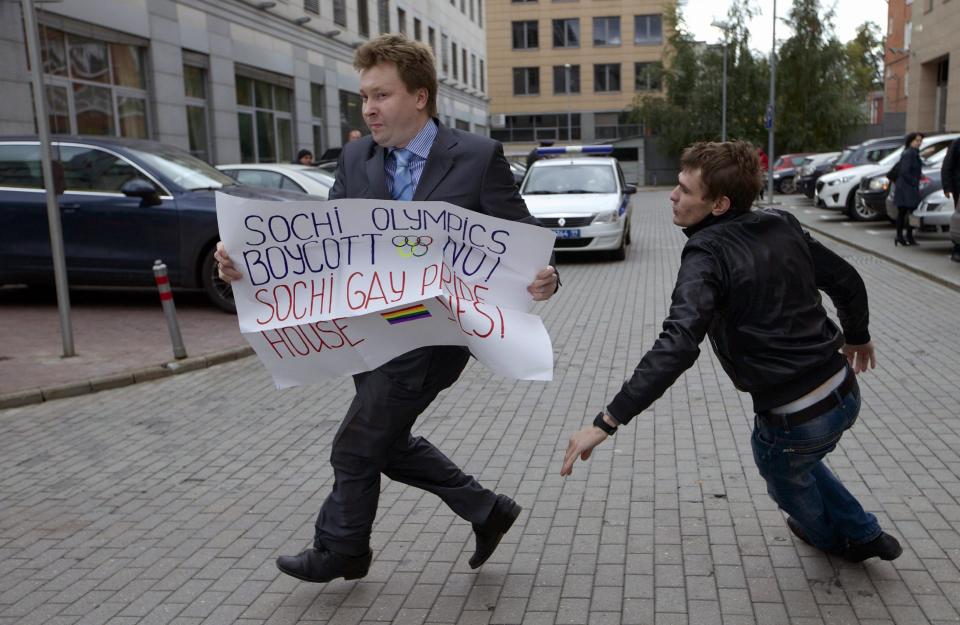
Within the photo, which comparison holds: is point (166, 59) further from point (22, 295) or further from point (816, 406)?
point (816, 406)

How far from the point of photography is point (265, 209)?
3.36 metres

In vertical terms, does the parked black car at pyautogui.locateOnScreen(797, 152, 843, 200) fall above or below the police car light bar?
below

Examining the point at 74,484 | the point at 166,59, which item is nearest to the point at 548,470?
the point at 74,484

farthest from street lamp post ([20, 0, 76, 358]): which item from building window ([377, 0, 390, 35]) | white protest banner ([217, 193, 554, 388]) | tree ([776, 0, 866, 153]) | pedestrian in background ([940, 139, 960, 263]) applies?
tree ([776, 0, 866, 153])

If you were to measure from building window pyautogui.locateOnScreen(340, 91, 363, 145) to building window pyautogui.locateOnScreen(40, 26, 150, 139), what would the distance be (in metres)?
12.5

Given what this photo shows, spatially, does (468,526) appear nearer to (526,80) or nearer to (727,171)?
(727,171)

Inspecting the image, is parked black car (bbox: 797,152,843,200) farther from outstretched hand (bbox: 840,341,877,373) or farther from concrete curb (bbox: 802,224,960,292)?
outstretched hand (bbox: 840,341,877,373)

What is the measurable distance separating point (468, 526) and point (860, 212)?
755 inches

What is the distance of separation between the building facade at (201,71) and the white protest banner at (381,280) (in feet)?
47.2

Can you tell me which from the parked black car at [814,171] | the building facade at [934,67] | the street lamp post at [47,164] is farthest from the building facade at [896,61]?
the street lamp post at [47,164]

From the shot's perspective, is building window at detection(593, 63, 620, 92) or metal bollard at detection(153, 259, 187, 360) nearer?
metal bollard at detection(153, 259, 187, 360)

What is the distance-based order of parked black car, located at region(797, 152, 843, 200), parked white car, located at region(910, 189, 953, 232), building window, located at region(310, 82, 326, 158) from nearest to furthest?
parked white car, located at region(910, 189, 953, 232) → parked black car, located at region(797, 152, 843, 200) → building window, located at region(310, 82, 326, 158)

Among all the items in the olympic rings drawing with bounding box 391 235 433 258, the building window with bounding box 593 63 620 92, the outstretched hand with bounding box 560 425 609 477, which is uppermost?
the building window with bounding box 593 63 620 92

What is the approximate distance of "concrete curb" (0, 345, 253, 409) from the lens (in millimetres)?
6906
